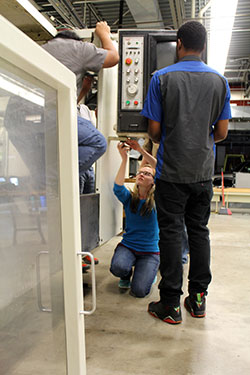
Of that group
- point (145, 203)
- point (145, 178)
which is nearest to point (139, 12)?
point (145, 178)

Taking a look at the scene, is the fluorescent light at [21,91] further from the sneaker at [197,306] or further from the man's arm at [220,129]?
the sneaker at [197,306]

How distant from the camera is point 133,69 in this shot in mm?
1916

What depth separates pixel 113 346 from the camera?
136 centimetres

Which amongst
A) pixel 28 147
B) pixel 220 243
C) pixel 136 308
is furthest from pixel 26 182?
pixel 220 243

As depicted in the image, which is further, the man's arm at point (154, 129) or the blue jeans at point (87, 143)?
the man's arm at point (154, 129)

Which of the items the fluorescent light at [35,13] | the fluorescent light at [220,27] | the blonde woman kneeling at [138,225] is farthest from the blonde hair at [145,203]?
the fluorescent light at [220,27]

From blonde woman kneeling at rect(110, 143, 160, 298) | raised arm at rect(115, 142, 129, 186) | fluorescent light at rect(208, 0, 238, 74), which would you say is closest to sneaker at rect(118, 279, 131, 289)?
blonde woman kneeling at rect(110, 143, 160, 298)

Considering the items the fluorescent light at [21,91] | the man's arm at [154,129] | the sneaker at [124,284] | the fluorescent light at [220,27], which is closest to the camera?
the fluorescent light at [21,91]

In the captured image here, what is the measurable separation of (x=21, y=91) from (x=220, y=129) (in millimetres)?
1239

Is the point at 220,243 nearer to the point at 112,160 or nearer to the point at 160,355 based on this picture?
the point at 112,160

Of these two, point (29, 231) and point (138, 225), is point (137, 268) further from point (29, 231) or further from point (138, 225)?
point (29, 231)

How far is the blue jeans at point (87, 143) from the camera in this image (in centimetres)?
151

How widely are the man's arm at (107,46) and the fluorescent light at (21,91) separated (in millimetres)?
1020

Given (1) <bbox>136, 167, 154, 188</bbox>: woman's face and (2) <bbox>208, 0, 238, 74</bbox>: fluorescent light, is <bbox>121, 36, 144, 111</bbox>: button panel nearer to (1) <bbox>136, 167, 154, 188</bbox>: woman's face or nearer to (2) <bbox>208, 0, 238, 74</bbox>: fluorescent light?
(1) <bbox>136, 167, 154, 188</bbox>: woman's face
